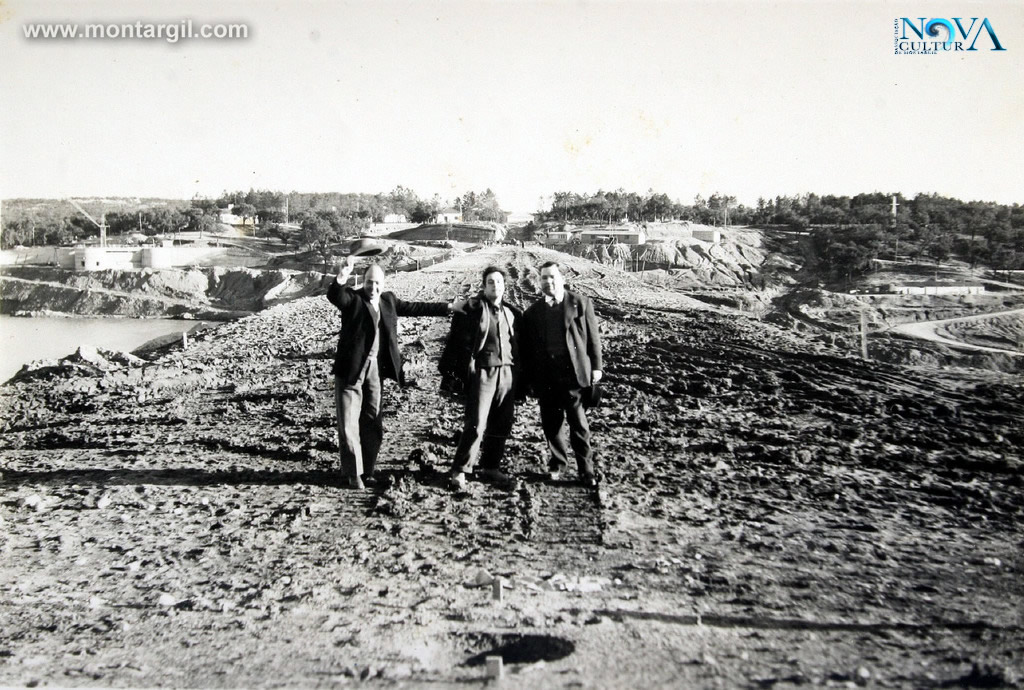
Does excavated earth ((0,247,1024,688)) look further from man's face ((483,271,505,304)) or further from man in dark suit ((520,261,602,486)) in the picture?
man's face ((483,271,505,304))

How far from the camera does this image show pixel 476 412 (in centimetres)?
520

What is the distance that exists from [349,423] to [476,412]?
888 millimetres

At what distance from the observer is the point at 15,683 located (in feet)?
10.7

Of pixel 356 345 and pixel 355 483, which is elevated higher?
pixel 356 345

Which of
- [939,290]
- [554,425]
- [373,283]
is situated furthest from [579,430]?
[939,290]

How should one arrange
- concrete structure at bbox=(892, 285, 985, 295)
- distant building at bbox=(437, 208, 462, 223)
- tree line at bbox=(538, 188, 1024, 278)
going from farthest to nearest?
1. distant building at bbox=(437, 208, 462, 223)
2. tree line at bbox=(538, 188, 1024, 278)
3. concrete structure at bbox=(892, 285, 985, 295)

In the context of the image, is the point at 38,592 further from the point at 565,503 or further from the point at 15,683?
the point at 565,503

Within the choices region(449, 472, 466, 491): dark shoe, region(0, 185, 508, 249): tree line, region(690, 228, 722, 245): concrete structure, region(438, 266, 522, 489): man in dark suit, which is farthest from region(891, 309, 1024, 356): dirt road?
region(0, 185, 508, 249): tree line

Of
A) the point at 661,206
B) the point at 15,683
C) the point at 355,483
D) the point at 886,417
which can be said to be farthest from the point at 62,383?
the point at 661,206

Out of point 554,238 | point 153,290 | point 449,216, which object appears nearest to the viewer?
point 153,290

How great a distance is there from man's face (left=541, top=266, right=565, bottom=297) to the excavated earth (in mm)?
1384

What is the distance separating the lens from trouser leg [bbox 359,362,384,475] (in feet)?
17.3

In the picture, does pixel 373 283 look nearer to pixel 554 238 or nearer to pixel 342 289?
pixel 342 289

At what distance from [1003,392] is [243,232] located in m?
96.0
